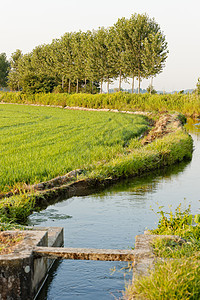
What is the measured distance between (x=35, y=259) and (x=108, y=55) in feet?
192

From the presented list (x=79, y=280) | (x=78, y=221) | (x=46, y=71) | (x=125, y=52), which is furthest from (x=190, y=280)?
(x=46, y=71)

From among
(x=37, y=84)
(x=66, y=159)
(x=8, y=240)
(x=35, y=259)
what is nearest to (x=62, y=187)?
(x=66, y=159)

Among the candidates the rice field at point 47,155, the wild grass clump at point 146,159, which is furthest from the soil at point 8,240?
the wild grass clump at point 146,159

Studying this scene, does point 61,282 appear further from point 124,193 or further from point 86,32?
point 86,32

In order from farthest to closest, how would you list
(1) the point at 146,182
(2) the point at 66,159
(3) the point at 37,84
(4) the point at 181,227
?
(3) the point at 37,84 → (2) the point at 66,159 → (1) the point at 146,182 → (4) the point at 181,227

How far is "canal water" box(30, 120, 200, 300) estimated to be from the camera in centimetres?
437

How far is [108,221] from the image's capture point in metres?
6.68

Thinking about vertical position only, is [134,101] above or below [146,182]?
above

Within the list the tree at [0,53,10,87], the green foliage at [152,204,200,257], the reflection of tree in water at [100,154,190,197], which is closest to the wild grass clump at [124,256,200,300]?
the green foliage at [152,204,200,257]

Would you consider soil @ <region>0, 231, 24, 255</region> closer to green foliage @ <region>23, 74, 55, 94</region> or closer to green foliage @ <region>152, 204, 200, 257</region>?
green foliage @ <region>152, 204, 200, 257</region>

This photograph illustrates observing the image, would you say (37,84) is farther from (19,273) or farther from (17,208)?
(19,273)

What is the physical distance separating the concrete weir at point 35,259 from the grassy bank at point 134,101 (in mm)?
32271

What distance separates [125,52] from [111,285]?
5624 cm

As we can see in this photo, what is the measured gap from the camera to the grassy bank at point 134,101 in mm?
35956
